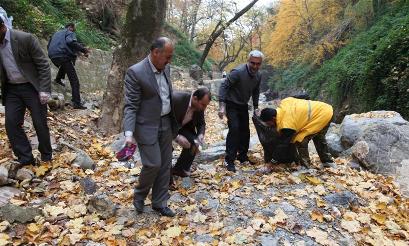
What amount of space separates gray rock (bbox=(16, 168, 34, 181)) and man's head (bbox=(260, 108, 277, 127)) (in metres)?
3.24

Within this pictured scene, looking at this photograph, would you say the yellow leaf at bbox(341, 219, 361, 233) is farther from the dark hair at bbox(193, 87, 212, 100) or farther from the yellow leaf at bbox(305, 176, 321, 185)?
the dark hair at bbox(193, 87, 212, 100)

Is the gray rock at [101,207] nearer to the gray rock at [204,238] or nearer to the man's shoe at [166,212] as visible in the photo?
the man's shoe at [166,212]

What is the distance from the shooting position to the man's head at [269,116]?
5.57 metres

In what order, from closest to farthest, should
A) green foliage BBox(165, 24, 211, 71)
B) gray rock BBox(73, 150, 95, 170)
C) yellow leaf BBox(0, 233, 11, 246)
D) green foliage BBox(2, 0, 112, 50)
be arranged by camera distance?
yellow leaf BBox(0, 233, 11, 246)
gray rock BBox(73, 150, 95, 170)
green foliage BBox(2, 0, 112, 50)
green foliage BBox(165, 24, 211, 71)

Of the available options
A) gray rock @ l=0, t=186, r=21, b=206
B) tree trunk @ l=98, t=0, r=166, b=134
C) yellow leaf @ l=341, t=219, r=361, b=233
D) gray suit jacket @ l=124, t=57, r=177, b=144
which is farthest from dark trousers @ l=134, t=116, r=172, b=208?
tree trunk @ l=98, t=0, r=166, b=134

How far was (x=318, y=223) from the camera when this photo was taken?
4621 mm

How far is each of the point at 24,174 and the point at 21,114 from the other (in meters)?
0.77

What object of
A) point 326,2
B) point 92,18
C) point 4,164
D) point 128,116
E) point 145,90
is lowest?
point 4,164

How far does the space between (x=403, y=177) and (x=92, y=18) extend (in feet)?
49.2

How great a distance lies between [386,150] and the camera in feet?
22.5

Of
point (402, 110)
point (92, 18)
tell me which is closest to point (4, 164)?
point (402, 110)

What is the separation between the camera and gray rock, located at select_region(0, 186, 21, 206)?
4.41 m

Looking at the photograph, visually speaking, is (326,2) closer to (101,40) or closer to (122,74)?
(101,40)

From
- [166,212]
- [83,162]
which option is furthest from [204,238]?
[83,162]
